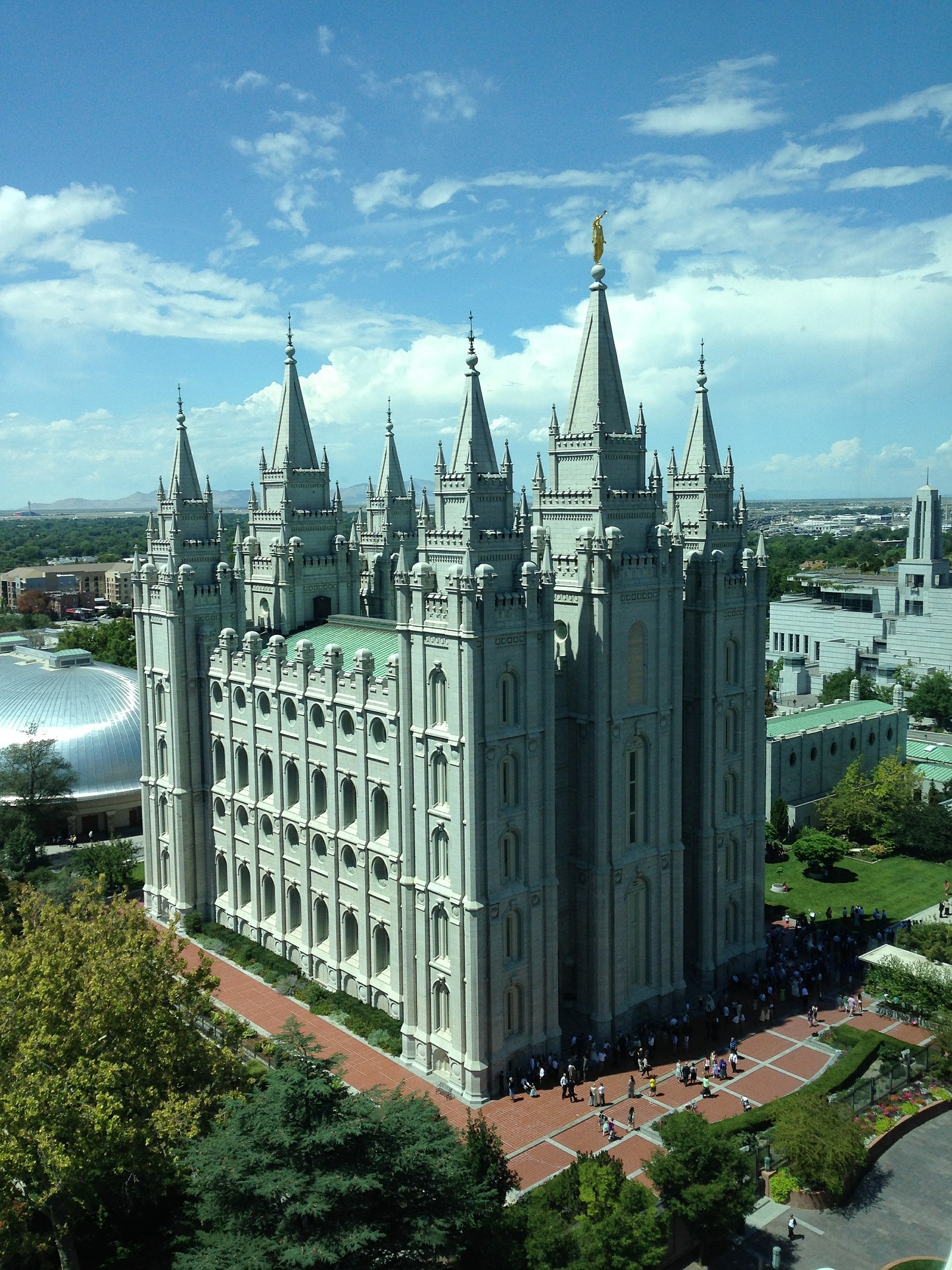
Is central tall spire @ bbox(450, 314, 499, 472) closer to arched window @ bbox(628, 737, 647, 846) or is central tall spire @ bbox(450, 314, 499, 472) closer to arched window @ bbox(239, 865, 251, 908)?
arched window @ bbox(628, 737, 647, 846)

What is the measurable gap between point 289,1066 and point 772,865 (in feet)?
151

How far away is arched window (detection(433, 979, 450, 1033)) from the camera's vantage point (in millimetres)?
42469

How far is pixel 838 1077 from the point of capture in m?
40.9

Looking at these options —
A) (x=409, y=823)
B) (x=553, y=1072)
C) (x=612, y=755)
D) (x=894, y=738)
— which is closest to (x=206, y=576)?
(x=409, y=823)

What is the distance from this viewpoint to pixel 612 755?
44.2 meters

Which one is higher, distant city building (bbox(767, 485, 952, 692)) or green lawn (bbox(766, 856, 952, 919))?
distant city building (bbox(767, 485, 952, 692))

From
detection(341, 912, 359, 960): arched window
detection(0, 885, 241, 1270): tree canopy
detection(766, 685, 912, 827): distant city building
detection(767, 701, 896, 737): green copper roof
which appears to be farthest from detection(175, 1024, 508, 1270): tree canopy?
detection(767, 701, 896, 737): green copper roof

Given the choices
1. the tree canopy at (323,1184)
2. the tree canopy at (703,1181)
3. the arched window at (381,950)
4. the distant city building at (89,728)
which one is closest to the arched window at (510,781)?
the arched window at (381,950)

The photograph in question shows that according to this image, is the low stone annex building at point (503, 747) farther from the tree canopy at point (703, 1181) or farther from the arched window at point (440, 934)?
the tree canopy at point (703, 1181)

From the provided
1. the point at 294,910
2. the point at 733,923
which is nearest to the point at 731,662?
the point at 733,923

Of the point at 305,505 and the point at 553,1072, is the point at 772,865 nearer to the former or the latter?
the point at 553,1072

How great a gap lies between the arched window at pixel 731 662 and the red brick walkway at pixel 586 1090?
601 inches

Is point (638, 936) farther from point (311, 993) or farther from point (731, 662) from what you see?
point (311, 993)

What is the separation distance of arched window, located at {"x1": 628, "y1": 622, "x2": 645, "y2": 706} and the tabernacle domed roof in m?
39.2
